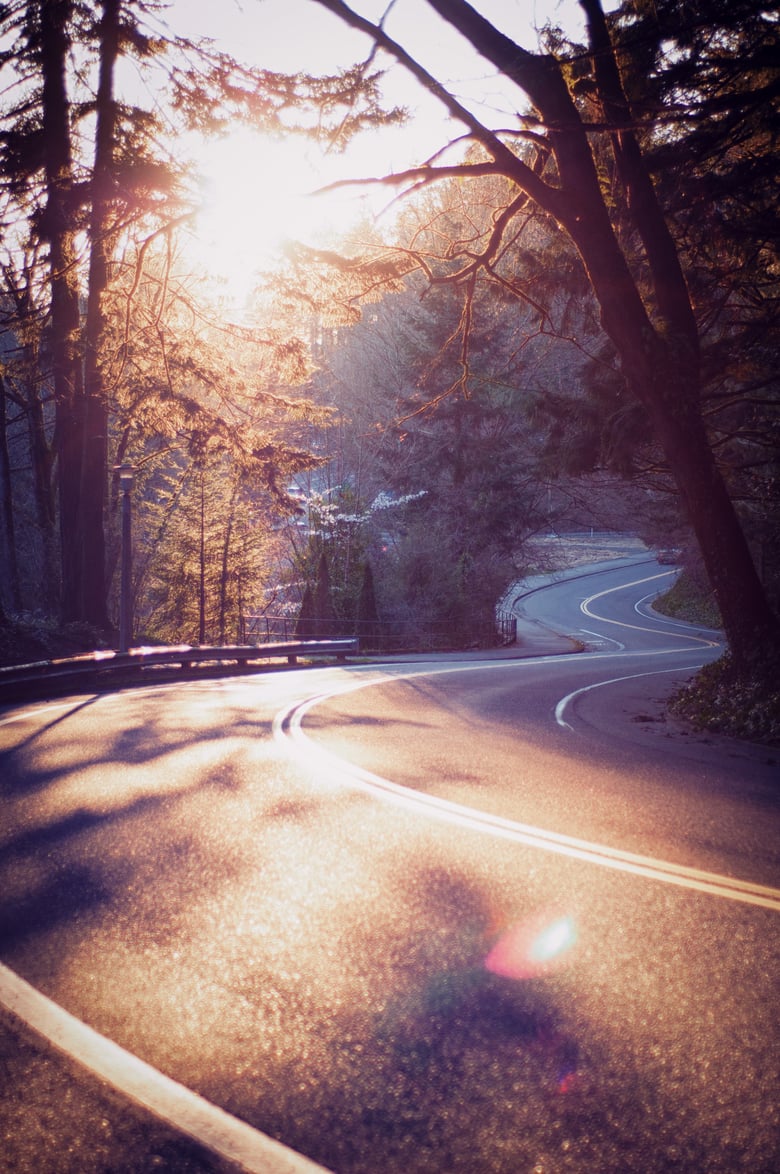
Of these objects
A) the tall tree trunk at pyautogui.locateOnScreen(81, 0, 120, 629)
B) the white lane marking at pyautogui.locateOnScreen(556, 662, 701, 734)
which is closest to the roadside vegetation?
the white lane marking at pyautogui.locateOnScreen(556, 662, 701, 734)

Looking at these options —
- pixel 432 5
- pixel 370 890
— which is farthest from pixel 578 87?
pixel 370 890

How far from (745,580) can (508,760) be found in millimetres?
5767

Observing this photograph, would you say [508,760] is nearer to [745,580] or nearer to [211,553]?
[745,580]

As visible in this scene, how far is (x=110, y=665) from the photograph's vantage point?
674 inches

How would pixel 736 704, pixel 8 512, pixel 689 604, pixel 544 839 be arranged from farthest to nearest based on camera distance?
1. pixel 689 604
2. pixel 8 512
3. pixel 736 704
4. pixel 544 839

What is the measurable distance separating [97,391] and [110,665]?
712 cm

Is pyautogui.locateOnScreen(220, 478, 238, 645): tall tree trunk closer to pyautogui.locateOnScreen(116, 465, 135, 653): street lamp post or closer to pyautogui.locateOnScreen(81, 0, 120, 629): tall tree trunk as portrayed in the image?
pyautogui.locateOnScreen(81, 0, 120, 629): tall tree trunk

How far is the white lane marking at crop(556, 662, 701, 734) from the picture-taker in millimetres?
12802

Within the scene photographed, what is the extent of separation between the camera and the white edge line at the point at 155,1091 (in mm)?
2639

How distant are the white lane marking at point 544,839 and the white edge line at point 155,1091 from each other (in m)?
3.01

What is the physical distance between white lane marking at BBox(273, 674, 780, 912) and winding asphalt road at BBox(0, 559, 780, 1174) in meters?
0.03

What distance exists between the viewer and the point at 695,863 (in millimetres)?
5523

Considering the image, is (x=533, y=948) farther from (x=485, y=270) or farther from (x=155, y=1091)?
(x=485, y=270)

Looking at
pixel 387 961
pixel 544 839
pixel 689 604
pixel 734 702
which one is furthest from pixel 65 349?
pixel 689 604
